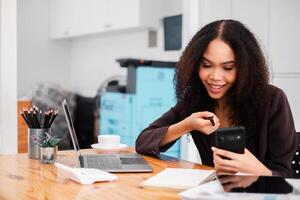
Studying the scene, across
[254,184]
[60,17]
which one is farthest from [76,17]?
[254,184]

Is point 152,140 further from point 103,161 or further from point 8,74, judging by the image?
point 8,74

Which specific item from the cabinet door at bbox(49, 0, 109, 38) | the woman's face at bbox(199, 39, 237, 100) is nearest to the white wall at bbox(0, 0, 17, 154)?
the woman's face at bbox(199, 39, 237, 100)

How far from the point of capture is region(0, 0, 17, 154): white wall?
6.84ft

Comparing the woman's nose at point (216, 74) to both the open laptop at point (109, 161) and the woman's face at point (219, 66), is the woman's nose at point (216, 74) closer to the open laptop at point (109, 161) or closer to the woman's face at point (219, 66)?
the woman's face at point (219, 66)

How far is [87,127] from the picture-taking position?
15.8 feet

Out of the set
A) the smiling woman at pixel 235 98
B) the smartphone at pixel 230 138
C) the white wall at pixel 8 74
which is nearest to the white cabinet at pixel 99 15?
the white wall at pixel 8 74

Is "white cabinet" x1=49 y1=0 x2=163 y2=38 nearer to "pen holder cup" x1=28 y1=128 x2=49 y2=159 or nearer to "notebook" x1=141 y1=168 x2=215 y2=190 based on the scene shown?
"pen holder cup" x1=28 y1=128 x2=49 y2=159

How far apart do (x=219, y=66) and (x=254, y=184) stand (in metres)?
0.57

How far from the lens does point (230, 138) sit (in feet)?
3.37

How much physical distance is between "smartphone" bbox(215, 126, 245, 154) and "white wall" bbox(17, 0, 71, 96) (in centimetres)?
434

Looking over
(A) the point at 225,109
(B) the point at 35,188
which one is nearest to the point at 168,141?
(A) the point at 225,109

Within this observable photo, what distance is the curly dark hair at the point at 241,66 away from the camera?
133 centimetres

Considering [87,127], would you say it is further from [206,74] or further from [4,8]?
[206,74]

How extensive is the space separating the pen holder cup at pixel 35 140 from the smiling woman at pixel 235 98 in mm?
359
